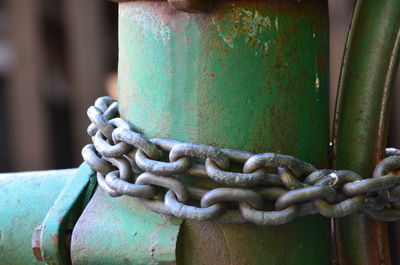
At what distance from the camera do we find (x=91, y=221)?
3.46 ft

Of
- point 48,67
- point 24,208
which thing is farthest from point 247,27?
point 48,67

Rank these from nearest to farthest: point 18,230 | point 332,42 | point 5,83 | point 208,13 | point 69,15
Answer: point 208,13
point 18,230
point 332,42
point 69,15
point 5,83

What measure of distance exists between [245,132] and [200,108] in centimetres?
7

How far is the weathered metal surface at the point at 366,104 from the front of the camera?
1.07 meters

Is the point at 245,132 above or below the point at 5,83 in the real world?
above

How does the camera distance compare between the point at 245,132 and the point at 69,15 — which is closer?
the point at 245,132

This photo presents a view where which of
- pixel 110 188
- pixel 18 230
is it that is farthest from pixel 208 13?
pixel 18 230

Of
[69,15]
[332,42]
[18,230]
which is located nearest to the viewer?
[18,230]

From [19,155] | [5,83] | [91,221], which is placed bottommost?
[19,155]

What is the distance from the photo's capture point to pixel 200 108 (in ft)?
3.28

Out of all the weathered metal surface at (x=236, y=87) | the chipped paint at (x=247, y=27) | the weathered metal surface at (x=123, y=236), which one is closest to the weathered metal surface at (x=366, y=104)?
the weathered metal surface at (x=236, y=87)

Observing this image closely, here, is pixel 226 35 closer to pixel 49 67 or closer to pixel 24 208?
pixel 24 208

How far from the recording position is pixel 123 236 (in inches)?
40.5

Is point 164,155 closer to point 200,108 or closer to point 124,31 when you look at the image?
point 200,108
